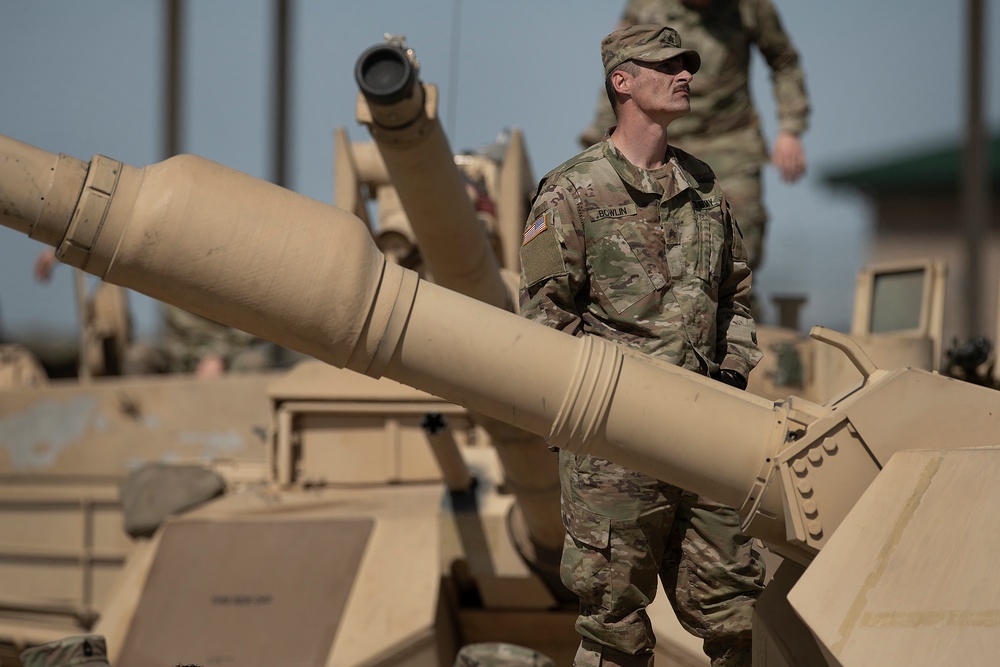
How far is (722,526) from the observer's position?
3229mm

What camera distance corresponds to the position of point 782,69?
20.9 ft

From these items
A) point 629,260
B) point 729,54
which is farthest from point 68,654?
point 729,54

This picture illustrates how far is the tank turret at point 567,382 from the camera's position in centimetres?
243

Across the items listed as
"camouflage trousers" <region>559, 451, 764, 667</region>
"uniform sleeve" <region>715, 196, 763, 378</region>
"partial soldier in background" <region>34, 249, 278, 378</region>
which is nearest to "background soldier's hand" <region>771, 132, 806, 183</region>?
"uniform sleeve" <region>715, 196, 763, 378</region>

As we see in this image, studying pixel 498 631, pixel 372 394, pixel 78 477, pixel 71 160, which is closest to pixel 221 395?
pixel 78 477

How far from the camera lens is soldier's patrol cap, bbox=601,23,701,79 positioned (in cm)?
332

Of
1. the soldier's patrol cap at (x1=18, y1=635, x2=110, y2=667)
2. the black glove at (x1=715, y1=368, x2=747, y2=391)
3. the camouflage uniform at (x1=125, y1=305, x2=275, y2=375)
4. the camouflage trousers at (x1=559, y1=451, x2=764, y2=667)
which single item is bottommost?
A: the camouflage uniform at (x1=125, y1=305, x2=275, y2=375)

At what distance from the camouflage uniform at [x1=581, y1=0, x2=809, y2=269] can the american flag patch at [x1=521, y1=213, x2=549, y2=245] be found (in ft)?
9.71

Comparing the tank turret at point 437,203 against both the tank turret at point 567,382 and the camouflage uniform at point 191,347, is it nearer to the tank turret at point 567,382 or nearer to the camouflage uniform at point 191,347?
the tank turret at point 567,382

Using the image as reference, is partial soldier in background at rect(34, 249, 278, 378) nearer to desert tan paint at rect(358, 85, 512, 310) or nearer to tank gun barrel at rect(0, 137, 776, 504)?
desert tan paint at rect(358, 85, 512, 310)

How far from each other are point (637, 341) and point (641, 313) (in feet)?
0.22

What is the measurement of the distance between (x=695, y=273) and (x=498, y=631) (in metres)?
→ 3.00

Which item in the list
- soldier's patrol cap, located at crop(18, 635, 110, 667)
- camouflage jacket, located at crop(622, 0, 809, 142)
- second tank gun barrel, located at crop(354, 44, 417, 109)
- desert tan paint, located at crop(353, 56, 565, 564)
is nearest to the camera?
second tank gun barrel, located at crop(354, 44, 417, 109)

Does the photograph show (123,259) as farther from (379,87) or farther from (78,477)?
(78,477)
